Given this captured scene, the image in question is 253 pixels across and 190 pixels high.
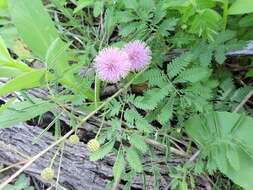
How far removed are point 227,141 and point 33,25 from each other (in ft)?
2.36

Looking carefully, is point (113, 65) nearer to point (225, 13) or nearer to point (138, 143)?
point (138, 143)

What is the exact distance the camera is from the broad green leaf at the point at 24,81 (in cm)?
93

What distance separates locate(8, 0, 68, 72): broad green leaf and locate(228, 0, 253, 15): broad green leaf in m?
0.58

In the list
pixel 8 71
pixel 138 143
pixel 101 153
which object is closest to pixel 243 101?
pixel 138 143

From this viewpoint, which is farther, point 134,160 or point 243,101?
point 243,101

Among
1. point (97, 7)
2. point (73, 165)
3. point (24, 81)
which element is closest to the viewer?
point (24, 81)

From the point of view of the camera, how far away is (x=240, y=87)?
4.51ft

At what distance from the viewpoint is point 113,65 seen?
1.09m

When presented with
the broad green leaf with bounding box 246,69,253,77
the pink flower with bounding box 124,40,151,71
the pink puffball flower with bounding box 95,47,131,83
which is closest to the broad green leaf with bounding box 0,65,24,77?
the pink puffball flower with bounding box 95,47,131,83

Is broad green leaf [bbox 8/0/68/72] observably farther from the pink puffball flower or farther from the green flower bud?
the green flower bud

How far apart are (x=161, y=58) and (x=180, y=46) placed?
3.9 inches

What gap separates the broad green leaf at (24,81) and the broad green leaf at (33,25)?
0.63 ft

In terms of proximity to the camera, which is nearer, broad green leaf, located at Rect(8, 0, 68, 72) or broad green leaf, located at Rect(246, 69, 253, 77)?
broad green leaf, located at Rect(8, 0, 68, 72)

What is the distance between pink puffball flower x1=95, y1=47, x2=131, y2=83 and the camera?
1.09 metres
